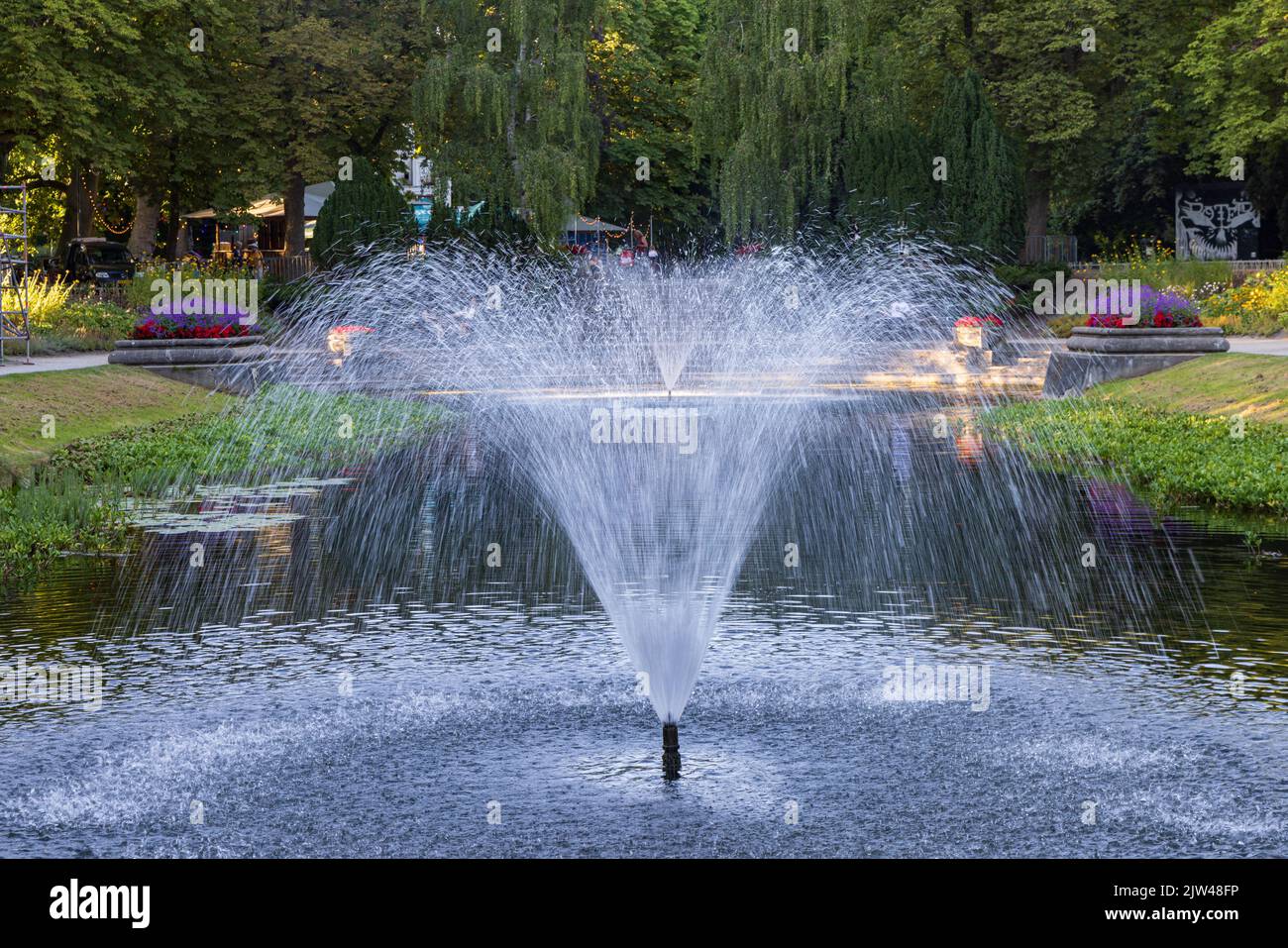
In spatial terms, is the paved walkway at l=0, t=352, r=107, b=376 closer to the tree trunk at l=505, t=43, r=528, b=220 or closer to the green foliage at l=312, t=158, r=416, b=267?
the green foliage at l=312, t=158, r=416, b=267

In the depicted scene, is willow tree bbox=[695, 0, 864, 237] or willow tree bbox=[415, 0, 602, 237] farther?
willow tree bbox=[695, 0, 864, 237]

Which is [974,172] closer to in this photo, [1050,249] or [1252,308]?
[1252,308]

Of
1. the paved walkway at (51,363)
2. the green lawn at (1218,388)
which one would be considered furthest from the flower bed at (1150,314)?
→ the paved walkway at (51,363)

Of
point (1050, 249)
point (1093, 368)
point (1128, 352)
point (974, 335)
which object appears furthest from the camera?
point (1050, 249)

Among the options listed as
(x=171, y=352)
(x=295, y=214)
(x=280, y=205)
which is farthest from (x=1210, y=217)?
(x=171, y=352)

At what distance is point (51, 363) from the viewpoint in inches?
1067

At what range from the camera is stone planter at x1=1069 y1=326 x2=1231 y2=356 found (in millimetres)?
26688

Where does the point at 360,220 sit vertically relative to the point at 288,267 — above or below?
above

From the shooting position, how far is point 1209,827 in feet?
22.1

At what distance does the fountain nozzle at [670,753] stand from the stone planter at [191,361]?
2065cm

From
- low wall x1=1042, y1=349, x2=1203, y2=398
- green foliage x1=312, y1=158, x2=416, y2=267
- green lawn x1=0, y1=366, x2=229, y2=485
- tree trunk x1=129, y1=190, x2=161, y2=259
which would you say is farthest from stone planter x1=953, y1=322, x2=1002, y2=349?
tree trunk x1=129, y1=190, x2=161, y2=259

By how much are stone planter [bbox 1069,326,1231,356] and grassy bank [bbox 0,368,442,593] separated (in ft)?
38.5

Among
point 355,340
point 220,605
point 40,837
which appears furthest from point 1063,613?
point 355,340

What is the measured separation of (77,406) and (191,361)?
5.49m
